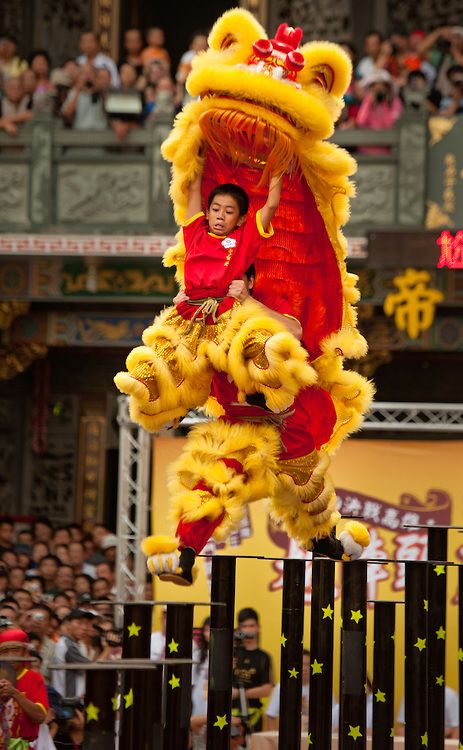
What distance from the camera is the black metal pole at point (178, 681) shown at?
14.9ft

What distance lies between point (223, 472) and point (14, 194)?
6.05 meters

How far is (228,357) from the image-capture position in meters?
4.55

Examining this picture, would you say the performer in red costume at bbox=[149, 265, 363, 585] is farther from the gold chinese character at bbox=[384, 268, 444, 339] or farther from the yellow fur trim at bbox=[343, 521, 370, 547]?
the gold chinese character at bbox=[384, 268, 444, 339]

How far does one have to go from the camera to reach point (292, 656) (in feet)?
15.6

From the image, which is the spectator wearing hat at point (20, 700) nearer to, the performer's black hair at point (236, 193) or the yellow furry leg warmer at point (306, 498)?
the yellow furry leg warmer at point (306, 498)

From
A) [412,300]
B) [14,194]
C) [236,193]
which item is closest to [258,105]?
[236,193]

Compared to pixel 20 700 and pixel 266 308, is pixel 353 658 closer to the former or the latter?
pixel 266 308

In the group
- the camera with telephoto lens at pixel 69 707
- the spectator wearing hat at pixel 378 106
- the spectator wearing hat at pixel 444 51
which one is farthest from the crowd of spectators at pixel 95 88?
the camera with telephoto lens at pixel 69 707

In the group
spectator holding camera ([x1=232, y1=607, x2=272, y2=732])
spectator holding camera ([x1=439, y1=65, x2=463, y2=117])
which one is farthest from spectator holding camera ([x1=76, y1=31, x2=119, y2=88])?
spectator holding camera ([x1=232, y1=607, x2=272, y2=732])

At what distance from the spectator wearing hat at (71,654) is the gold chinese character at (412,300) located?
12.3 feet

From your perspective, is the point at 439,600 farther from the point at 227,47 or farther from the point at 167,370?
the point at 227,47

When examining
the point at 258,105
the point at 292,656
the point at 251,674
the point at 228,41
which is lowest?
the point at 251,674

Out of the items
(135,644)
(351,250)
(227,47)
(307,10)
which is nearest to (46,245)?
(351,250)

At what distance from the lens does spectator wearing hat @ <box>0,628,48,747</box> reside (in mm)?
5445
